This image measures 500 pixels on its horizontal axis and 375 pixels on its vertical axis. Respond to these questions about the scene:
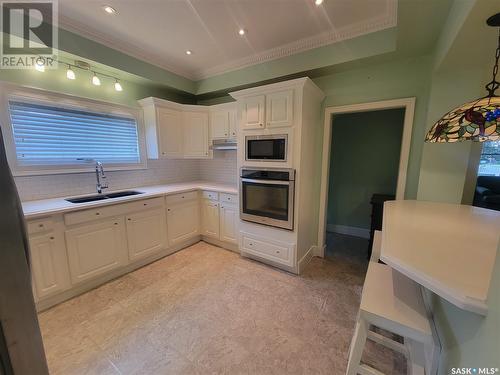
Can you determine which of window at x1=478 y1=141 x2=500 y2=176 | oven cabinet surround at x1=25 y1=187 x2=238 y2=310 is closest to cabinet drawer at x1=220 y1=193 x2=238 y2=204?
oven cabinet surround at x1=25 y1=187 x2=238 y2=310

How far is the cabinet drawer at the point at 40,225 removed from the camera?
184 cm

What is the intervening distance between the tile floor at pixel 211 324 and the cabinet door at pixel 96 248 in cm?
23

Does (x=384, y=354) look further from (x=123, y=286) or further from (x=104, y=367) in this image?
(x=123, y=286)

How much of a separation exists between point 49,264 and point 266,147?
2550 mm

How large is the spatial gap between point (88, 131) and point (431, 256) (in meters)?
3.62

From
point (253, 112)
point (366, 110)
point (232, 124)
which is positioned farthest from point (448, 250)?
point (232, 124)

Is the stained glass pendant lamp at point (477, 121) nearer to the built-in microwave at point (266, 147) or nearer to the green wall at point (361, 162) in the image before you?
the built-in microwave at point (266, 147)

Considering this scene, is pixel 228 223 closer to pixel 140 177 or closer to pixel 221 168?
pixel 221 168

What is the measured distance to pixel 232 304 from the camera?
2107 millimetres

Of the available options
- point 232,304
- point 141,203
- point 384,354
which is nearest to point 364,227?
point 384,354

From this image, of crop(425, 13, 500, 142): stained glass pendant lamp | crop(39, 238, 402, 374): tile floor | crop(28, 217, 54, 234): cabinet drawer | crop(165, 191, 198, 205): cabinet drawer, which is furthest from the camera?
crop(165, 191, 198, 205): cabinet drawer

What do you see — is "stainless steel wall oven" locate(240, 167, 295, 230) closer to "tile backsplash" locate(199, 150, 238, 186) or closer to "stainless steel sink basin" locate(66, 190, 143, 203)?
"tile backsplash" locate(199, 150, 238, 186)

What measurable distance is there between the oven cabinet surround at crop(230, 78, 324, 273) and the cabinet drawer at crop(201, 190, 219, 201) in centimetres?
61

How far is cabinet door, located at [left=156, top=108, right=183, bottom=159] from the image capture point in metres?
3.22
